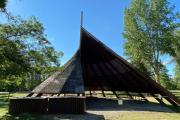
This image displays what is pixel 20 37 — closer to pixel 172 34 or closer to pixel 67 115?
pixel 67 115

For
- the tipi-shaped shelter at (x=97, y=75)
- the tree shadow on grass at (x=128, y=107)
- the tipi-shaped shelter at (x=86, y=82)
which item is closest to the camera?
the tipi-shaped shelter at (x=86, y=82)

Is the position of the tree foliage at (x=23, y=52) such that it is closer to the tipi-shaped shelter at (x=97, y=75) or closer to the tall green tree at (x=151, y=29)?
the tipi-shaped shelter at (x=97, y=75)

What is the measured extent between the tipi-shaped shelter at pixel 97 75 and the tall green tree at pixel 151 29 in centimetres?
1227

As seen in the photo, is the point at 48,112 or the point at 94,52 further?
the point at 94,52

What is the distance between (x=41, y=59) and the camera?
24.7m

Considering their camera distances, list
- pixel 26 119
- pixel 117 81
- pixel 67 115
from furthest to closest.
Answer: pixel 117 81
pixel 67 115
pixel 26 119

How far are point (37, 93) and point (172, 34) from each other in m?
29.9

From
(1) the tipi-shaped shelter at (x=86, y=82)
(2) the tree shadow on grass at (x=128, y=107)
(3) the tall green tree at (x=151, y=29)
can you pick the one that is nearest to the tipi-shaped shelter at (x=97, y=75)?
(1) the tipi-shaped shelter at (x=86, y=82)

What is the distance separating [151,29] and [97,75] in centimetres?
1586

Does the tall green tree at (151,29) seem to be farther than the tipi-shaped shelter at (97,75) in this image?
Yes

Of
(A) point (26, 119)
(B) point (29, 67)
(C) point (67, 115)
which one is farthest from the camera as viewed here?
(B) point (29, 67)

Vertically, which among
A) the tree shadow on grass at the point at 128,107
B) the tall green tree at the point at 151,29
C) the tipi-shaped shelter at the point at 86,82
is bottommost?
the tree shadow on grass at the point at 128,107

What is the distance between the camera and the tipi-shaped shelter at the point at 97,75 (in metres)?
22.1

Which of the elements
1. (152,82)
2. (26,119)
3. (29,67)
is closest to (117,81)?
(152,82)
